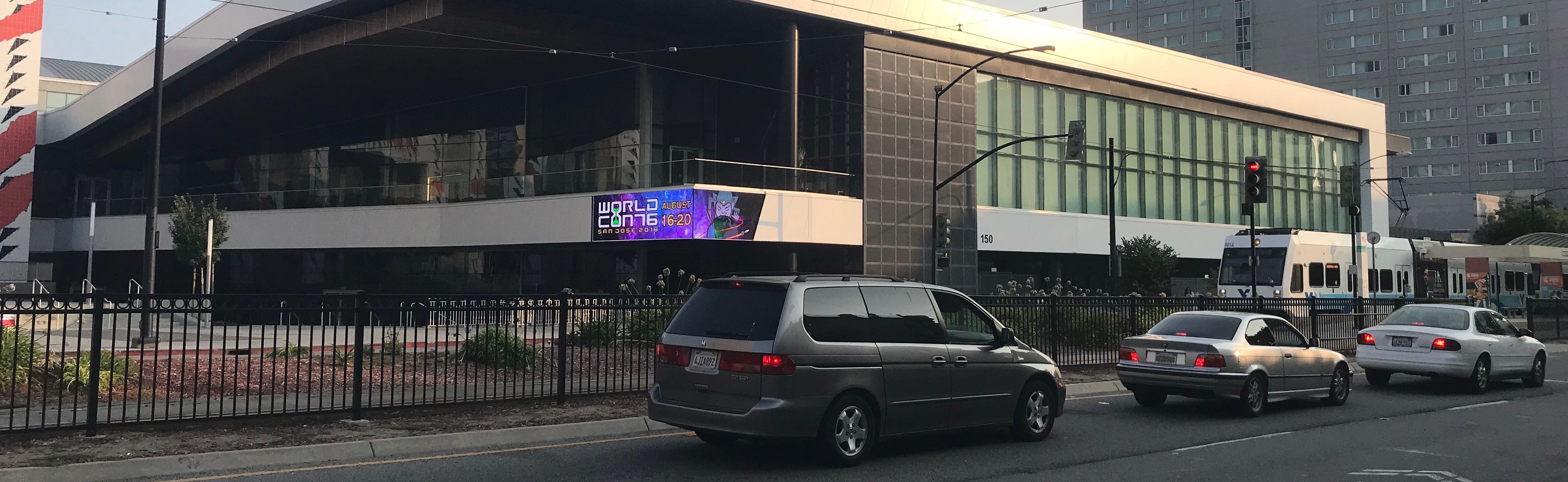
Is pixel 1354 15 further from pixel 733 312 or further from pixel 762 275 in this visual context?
pixel 733 312

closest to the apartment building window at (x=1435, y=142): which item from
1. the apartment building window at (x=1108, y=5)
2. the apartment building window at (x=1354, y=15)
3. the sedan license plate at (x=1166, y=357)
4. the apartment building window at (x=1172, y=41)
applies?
the apartment building window at (x=1354, y=15)

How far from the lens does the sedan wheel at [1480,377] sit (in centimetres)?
1669

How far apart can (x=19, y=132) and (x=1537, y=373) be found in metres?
57.1

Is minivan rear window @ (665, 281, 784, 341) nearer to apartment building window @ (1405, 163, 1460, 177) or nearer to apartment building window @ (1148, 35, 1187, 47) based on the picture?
apartment building window @ (1405, 163, 1460, 177)

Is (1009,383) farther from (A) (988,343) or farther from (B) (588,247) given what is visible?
(B) (588,247)

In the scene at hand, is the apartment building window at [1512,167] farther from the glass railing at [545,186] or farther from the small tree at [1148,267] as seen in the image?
the glass railing at [545,186]

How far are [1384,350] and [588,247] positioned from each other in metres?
28.2

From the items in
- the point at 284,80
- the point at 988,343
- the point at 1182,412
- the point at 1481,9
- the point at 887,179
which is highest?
the point at 1481,9

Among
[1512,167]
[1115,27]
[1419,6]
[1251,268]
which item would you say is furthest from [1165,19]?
[1251,268]

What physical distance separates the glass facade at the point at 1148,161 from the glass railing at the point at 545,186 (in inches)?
402

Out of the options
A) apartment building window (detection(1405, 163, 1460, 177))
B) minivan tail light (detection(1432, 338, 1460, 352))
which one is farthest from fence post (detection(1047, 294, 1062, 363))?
apartment building window (detection(1405, 163, 1460, 177))

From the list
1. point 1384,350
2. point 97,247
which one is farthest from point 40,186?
point 1384,350

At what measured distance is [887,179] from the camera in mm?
40438

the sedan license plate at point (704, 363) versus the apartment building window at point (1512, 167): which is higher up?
the apartment building window at point (1512, 167)
